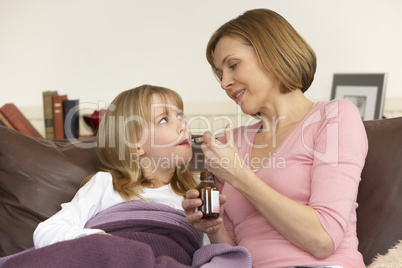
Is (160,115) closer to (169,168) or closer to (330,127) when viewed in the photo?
(169,168)

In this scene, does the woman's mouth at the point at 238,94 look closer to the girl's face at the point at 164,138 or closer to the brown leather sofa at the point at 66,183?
the girl's face at the point at 164,138

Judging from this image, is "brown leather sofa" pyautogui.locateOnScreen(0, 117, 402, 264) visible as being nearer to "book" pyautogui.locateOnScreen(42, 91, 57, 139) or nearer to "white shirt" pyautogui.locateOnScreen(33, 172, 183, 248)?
"white shirt" pyautogui.locateOnScreen(33, 172, 183, 248)

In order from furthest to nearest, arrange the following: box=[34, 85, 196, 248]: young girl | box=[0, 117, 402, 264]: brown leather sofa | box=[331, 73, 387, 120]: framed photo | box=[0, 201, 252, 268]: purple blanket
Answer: box=[331, 73, 387, 120]: framed photo → box=[34, 85, 196, 248]: young girl → box=[0, 117, 402, 264]: brown leather sofa → box=[0, 201, 252, 268]: purple blanket

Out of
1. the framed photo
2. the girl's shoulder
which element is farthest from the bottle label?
the framed photo

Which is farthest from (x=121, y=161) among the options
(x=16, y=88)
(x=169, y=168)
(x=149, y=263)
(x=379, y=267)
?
(x=16, y=88)

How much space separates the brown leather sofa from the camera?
1406mm

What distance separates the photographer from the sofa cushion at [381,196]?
139 centimetres

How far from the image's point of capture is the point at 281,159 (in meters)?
1.39

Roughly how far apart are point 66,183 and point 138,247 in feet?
2.14

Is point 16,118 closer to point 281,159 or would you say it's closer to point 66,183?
point 66,183

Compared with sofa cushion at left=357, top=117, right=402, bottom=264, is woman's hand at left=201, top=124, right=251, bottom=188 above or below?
above

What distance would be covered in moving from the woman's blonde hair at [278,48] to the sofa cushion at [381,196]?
0.33 metres

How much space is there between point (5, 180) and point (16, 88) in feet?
6.21

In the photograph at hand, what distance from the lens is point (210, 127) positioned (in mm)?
3072
